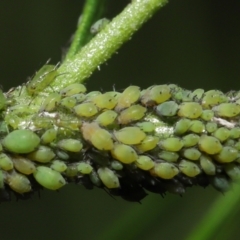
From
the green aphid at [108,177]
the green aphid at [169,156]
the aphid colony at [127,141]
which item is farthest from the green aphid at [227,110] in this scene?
the green aphid at [108,177]

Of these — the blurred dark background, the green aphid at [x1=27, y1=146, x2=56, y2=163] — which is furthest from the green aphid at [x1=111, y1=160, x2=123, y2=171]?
the blurred dark background

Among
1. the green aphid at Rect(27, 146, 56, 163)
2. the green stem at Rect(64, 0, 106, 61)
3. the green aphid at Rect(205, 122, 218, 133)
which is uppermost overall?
the green stem at Rect(64, 0, 106, 61)

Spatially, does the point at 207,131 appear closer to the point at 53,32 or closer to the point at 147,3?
the point at 147,3

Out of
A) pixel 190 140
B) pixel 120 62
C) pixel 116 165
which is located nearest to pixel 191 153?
pixel 190 140

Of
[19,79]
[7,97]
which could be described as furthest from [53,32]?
[7,97]

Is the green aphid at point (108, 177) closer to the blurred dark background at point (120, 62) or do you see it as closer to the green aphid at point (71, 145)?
the green aphid at point (71, 145)

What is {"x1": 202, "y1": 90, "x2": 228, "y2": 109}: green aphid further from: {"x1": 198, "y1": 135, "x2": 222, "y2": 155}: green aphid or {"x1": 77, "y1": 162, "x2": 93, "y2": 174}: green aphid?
{"x1": 77, "y1": 162, "x2": 93, "y2": 174}: green aphid
